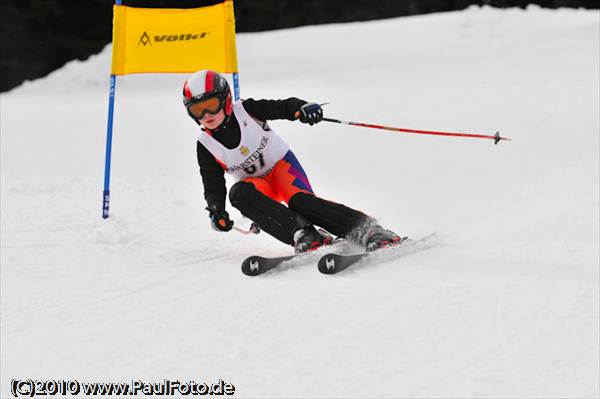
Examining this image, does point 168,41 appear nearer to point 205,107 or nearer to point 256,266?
point 205,107

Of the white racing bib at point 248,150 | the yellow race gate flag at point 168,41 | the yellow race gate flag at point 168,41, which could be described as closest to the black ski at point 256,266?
the white racing bib at point 248,150

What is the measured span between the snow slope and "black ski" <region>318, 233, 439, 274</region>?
0.06 metres

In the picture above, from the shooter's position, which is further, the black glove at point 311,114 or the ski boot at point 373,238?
the black glove at point 311,114

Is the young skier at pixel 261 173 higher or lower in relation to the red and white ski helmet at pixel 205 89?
lower

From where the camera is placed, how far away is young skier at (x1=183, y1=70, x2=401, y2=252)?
4895mm

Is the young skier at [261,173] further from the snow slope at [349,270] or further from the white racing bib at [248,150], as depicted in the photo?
the snow slope at [349,270]

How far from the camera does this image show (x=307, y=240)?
4.86 meters

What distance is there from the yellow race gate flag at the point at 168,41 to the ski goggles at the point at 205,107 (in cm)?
188

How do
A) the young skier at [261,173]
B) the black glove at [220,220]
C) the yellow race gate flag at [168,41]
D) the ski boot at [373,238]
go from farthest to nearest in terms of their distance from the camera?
1. the yellow race gate flag at [168,41]
2. the black glove at [220,220]
3. the young skier at [261,173]
4. the ski boot at [373,238]

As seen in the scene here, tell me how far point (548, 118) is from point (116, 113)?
5.30 m

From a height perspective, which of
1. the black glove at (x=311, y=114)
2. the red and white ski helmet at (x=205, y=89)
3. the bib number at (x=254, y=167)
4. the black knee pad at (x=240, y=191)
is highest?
the red and white ski helmet at (x=205, y=89)

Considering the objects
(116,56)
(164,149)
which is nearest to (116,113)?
(164,149)

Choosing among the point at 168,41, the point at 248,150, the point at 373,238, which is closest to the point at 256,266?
the point at 373,238

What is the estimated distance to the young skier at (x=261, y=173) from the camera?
4.89 meters
